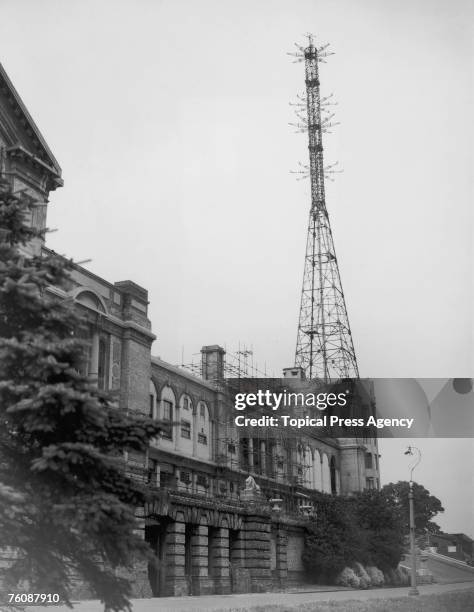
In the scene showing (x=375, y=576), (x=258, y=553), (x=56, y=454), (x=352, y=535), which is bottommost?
(x=375, y=576)

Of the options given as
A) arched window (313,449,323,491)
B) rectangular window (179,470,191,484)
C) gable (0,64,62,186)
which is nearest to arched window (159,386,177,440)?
rectangular window (179,470,191,484)

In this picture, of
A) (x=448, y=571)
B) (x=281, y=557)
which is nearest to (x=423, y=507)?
(x=448, y=571)

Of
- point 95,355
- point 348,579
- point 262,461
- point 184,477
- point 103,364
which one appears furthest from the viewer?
point 262,461

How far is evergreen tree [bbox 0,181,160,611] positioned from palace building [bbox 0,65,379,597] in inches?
391

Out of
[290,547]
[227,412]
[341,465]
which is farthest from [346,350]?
[290,547]

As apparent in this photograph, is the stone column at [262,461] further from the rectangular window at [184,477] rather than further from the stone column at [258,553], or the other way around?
the stone column at [258,553]

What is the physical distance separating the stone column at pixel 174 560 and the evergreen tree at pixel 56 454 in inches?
933

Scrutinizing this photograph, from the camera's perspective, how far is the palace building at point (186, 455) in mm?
36250

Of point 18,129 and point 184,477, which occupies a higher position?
point 18,129

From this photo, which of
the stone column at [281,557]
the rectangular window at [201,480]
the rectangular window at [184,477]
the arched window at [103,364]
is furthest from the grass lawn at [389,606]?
the rectangular window at [201,480]

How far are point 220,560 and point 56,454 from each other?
3077 centimetres

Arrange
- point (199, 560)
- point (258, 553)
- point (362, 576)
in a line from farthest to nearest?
point (362, 576)
point (258, 553)
point (199, 560)

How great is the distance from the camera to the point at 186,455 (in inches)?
2026

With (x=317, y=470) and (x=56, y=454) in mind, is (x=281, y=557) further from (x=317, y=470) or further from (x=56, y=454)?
(x=56, y=454)
